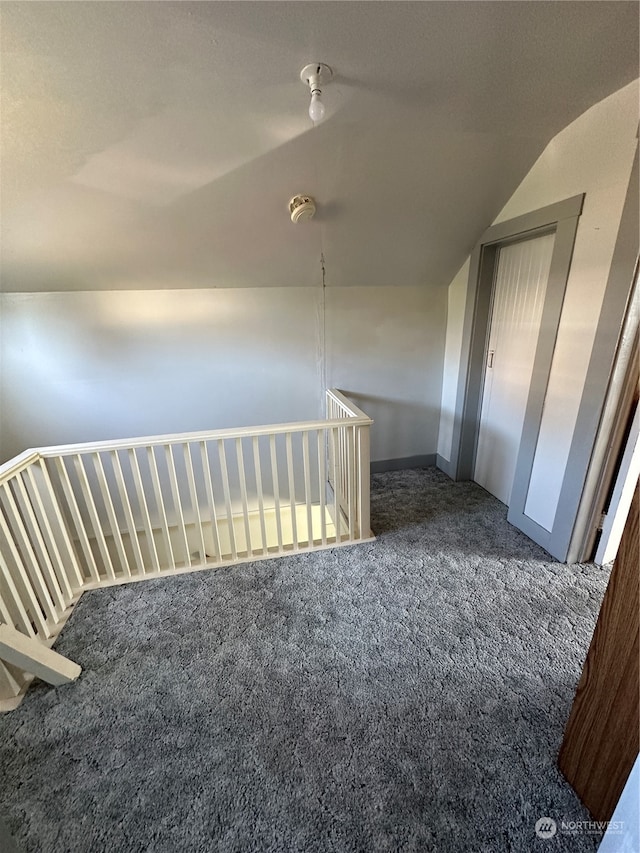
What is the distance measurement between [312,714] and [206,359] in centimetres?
243

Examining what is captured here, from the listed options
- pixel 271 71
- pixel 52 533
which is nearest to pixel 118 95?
pixel 271 71

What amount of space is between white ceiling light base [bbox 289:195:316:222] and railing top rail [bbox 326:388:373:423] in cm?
120

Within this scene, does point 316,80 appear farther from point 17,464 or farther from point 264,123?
point 17,464

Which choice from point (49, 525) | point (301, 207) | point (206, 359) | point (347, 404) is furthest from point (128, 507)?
point (301, 207)

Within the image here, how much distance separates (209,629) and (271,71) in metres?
2.46

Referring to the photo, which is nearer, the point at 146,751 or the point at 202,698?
the point at 146,751

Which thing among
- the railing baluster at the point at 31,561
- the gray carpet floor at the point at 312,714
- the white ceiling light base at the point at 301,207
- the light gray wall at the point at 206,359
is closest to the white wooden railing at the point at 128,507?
the railing baluster at the point at 31,561

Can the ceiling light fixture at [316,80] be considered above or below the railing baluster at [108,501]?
above

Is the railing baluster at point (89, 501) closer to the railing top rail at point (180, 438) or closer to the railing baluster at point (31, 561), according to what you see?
the railing top rail at point (180, 438)

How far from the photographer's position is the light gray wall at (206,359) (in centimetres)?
258

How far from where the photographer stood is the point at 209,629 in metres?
1.72

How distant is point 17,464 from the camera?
169 cm

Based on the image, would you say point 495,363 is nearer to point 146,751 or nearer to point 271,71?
point 271,71

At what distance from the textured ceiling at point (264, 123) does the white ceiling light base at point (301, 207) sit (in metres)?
0.05
